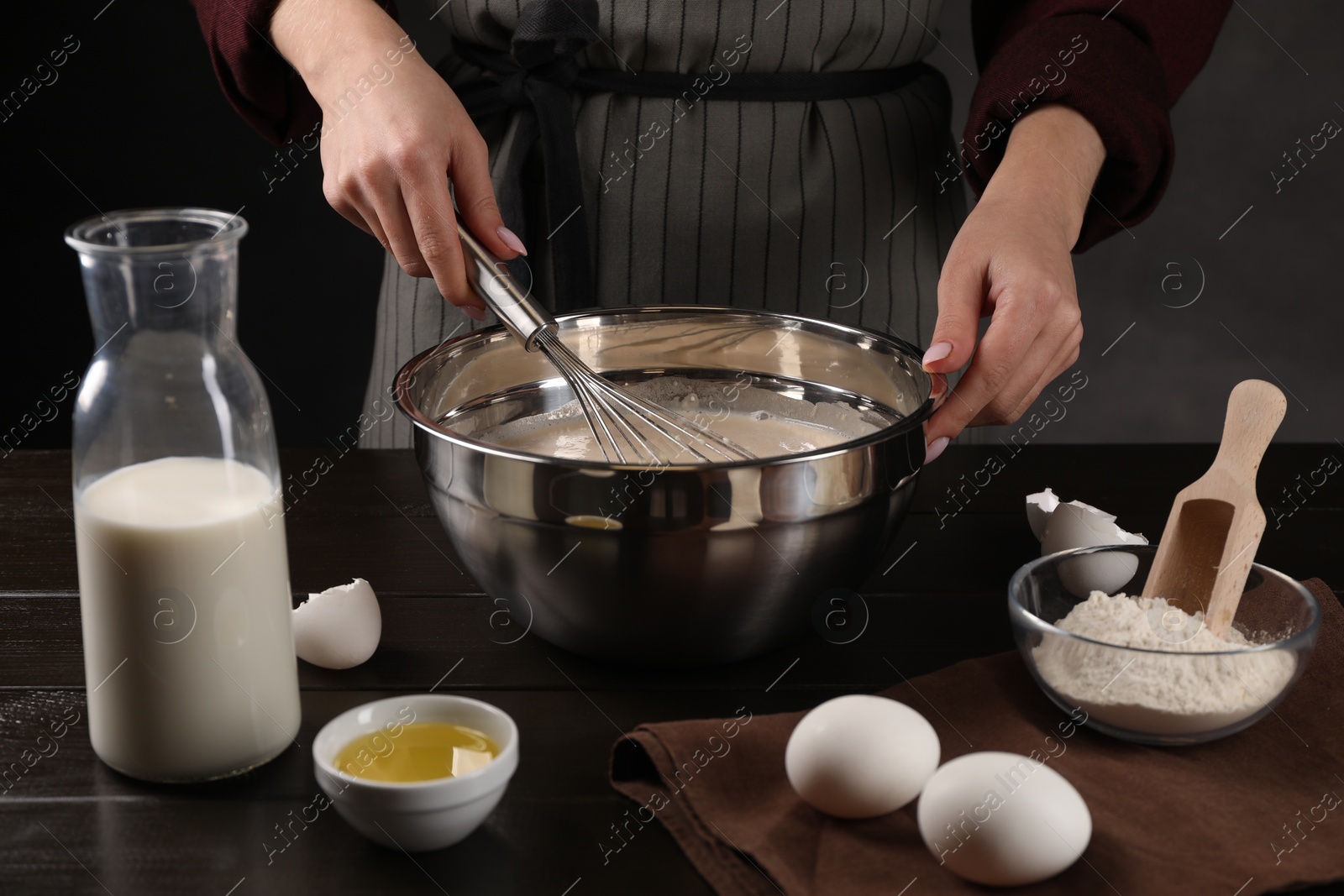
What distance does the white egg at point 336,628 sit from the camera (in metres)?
0.70

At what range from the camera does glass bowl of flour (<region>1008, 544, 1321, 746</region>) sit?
0.60 meters

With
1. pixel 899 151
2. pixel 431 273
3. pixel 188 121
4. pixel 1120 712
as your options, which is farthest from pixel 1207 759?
pixel 188 121

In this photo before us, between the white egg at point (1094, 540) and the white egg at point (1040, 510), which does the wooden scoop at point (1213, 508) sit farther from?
the white egg at point (1040, 510)

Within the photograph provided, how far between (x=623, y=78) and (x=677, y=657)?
57 centimetres

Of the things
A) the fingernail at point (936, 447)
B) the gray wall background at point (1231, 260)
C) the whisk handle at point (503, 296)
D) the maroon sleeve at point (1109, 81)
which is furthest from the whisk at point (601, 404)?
the gray wall background at point (1231, 260)

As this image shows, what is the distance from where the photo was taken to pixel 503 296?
770 mm

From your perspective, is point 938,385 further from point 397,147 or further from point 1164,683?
point 397,147

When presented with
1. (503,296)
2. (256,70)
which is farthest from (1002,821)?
(256,70)

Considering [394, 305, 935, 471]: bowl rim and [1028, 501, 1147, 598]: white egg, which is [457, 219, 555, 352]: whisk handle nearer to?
[394, 305, 935, 471]: bowl rim

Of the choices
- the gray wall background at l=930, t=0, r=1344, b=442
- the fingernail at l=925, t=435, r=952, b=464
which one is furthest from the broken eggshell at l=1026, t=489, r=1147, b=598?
the gray wall background at l=930, t=0, r=1344, b=442

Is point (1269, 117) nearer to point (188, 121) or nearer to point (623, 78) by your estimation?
point (623, 78)

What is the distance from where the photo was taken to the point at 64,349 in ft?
6.41

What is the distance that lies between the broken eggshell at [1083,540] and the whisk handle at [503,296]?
344 mm

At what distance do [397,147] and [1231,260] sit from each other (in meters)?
1.83
